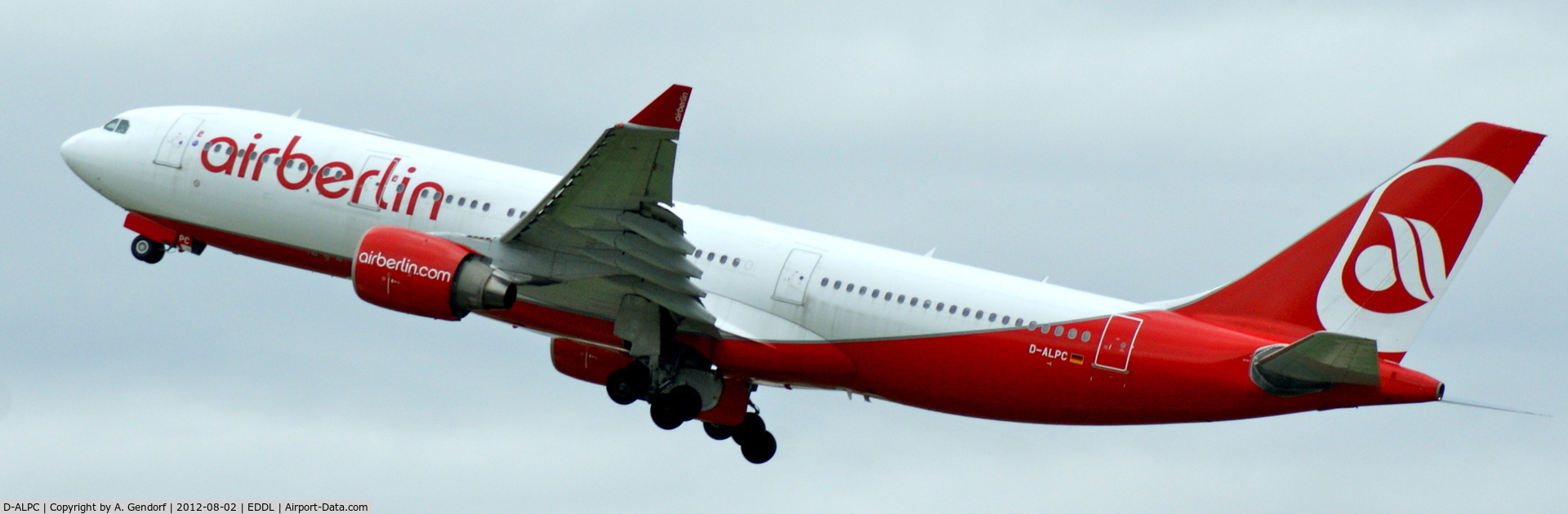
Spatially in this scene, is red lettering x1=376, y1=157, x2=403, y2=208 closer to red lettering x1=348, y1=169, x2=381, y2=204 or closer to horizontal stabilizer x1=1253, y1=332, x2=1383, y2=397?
red lettering x1=348, y1=169, x2=381, y2=204

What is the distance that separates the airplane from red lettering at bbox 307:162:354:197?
0.05 m

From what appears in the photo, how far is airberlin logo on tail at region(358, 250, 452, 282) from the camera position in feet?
108

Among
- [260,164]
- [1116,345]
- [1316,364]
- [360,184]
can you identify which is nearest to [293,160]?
[260,164]

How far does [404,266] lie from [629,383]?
508 centimetres

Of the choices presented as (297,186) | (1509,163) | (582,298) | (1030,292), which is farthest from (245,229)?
(1509,163)

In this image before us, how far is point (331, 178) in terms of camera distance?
37.6 meters

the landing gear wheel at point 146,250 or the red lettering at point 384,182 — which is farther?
the landing gear wheel at point 146,250

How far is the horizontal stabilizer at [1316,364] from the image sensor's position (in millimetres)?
29672

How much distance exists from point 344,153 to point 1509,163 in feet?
72.6

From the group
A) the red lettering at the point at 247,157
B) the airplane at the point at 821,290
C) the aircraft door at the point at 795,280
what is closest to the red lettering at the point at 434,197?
the airplane at the point at 821,290

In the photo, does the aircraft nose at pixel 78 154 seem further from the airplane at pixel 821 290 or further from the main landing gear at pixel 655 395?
the main landing gear at pixel 655 395

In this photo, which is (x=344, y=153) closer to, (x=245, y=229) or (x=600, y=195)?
(x=245, y=229)

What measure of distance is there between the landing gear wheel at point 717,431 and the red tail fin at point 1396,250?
1157 cm

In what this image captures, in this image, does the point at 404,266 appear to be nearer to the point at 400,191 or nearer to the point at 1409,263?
the point at 400,191
